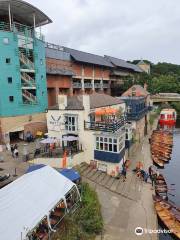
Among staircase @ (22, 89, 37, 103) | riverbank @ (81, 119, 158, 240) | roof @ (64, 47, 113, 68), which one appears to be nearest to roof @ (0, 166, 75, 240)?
riverbank @ (81, 119, 158, 240)

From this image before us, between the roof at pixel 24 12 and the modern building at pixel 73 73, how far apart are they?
23.0ft

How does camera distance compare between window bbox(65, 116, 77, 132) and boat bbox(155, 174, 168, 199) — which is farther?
window bbox(65, 116, 77, 132)

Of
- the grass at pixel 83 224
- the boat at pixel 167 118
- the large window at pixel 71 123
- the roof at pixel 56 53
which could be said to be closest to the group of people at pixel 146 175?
the large window at pixel 71 123

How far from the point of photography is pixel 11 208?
14.3m

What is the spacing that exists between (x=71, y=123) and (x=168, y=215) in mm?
14642

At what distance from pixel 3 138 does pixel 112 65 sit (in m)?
49.6

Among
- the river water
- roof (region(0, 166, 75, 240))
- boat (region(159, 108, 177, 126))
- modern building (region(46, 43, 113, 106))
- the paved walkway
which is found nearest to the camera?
roof (region(0, 166, 75, 240))

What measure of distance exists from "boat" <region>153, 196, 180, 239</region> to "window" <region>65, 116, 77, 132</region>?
39.3 ft

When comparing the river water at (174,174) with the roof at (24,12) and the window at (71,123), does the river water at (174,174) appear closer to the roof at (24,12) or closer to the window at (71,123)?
the window at (71,123)

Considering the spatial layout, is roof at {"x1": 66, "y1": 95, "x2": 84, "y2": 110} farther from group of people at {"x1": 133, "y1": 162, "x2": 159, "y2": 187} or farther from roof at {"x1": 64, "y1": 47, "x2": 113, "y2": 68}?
roof at {"x1": 64, "y1": 47, "x2": 113, "y2": 68}

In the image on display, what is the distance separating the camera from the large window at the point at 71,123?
29952mm

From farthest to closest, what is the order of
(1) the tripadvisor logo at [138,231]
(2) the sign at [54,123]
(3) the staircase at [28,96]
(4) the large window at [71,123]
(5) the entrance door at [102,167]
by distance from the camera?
(3) the staircase at [28,96] → (2) the sign at [54,123] → (4) the large window at [71,123] → (5) the entrance door at [102,167] → (1) the tripadvisor logo at [138,231]

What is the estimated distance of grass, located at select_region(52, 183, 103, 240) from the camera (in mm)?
15750

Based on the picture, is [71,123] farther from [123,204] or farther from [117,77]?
[117,77]
